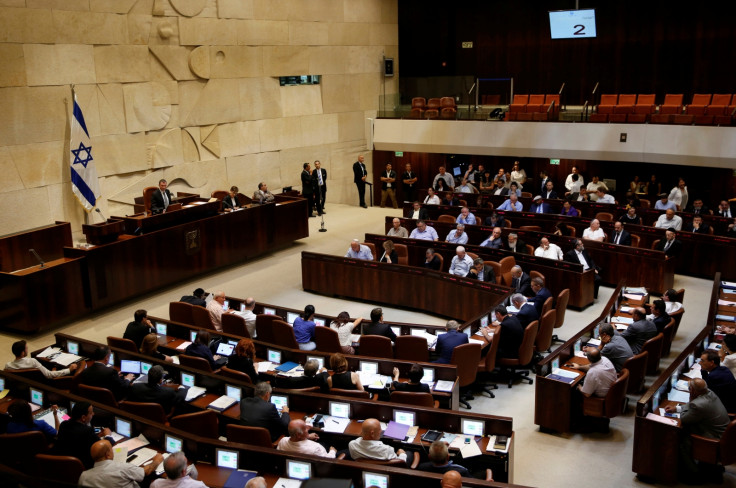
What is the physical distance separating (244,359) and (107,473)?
227 cm

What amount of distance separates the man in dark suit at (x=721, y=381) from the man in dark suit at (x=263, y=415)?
13.5 feet

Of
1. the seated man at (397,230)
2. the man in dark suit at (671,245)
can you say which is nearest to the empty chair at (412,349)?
the seated man at (397,230)

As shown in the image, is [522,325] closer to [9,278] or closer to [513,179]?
[9,278]

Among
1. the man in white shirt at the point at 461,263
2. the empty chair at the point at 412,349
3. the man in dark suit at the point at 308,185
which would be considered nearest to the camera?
the empty chair at the point at 412,349

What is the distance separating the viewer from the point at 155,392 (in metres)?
6.48

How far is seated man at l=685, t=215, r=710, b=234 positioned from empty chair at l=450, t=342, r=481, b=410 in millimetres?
6819

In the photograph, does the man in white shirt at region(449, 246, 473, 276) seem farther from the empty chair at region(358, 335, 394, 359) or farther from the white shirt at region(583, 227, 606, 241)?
the empty chair at region(358, 335, 394, 359)

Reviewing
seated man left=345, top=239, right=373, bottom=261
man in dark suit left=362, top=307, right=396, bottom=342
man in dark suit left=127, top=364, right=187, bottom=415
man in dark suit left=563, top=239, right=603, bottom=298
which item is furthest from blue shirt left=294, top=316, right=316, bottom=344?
man in dark suit left=563, top=239, right=603, bottom=298

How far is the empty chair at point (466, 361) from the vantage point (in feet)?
24.7

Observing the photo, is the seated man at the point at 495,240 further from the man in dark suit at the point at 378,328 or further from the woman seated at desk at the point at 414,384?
the woman seated at desk at the point at 414,384

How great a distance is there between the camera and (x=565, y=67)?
20344 mm

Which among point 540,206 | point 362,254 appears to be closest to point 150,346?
point 362,254

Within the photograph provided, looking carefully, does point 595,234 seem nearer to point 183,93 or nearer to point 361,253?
point 361,253

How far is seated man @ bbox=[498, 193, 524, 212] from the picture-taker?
14422 millimetres
